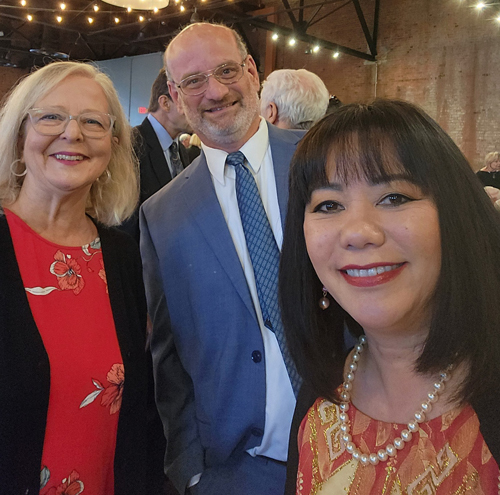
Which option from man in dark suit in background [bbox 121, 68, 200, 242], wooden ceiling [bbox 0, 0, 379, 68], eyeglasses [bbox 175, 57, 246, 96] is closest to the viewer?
eyeglasses [bbox 175, 57, 246, 96]

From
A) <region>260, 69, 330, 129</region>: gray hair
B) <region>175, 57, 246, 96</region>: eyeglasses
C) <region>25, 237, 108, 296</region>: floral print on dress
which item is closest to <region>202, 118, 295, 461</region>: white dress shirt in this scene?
<region>175, 57, 246, 96</region>: eyeglasses

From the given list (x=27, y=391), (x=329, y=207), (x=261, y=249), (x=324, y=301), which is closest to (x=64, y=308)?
(x=27, y=391)

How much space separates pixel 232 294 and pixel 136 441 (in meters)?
0.64

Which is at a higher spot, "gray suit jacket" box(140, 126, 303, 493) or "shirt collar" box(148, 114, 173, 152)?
"shirt collar" box(148, 114, 173, 152)

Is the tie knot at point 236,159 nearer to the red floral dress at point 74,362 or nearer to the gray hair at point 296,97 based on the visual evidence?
the red floral dress at point 74,362

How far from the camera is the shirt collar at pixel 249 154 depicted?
6.39 feet

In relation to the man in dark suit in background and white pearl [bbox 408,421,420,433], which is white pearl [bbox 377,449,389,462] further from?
the man in dark suit in background

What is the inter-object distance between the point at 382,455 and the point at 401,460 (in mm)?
43

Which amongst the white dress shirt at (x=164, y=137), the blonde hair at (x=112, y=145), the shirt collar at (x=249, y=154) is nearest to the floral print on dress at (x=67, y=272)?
the blonde hair at (x=112, y=145)

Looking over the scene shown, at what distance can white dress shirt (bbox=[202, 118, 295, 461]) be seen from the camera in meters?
1.72

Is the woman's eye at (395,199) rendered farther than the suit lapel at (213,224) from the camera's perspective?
No

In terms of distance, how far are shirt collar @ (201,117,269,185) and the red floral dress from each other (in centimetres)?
63

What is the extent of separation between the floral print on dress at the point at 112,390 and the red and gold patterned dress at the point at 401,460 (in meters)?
0.68

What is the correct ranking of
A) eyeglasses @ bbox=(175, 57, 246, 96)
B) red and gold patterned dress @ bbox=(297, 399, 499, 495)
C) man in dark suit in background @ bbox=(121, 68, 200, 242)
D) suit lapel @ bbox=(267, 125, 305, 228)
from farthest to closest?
man in dark suit in background @ bbox=(121, 68, 200, 242)
eyeglasses @ bbox=(175, 57, 246, 96)
suit lapel @ bbox=(267, 125, 305, 228)
red and gold patterned dress @ bbox=(297, 399, 499, 495)
